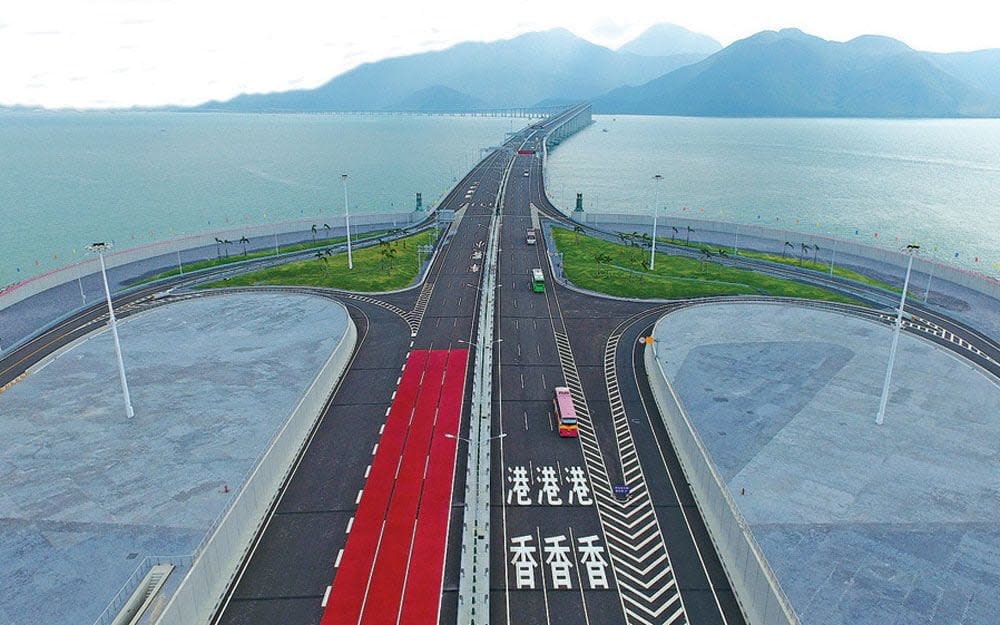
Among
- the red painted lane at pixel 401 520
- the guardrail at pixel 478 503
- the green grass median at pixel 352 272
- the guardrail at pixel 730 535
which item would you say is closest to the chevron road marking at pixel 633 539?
the guardrail at pixel 730 535

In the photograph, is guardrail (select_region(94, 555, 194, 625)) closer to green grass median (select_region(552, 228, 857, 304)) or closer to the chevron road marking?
the chevron road marking

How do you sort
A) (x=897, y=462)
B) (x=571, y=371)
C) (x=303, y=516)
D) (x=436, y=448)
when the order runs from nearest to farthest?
(x=303, y=516) → (x=897, y=462) → (x=436, y=448) → (x=571, y=371)

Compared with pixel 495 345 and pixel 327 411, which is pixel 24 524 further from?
pixel 495 345

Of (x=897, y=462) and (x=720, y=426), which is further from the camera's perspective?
(x=720, y=426)

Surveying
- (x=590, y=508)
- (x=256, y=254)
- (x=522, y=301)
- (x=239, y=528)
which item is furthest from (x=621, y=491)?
(x=256, y=254)

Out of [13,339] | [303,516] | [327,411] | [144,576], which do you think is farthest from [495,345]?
[13,339]

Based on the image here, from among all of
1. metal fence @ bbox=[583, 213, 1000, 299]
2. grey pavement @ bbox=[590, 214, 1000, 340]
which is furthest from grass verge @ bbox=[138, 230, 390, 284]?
grey pavement @ bbox=[590, 214, 1000, 340]

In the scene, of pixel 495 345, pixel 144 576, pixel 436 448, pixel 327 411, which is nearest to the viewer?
pixel 144 576
